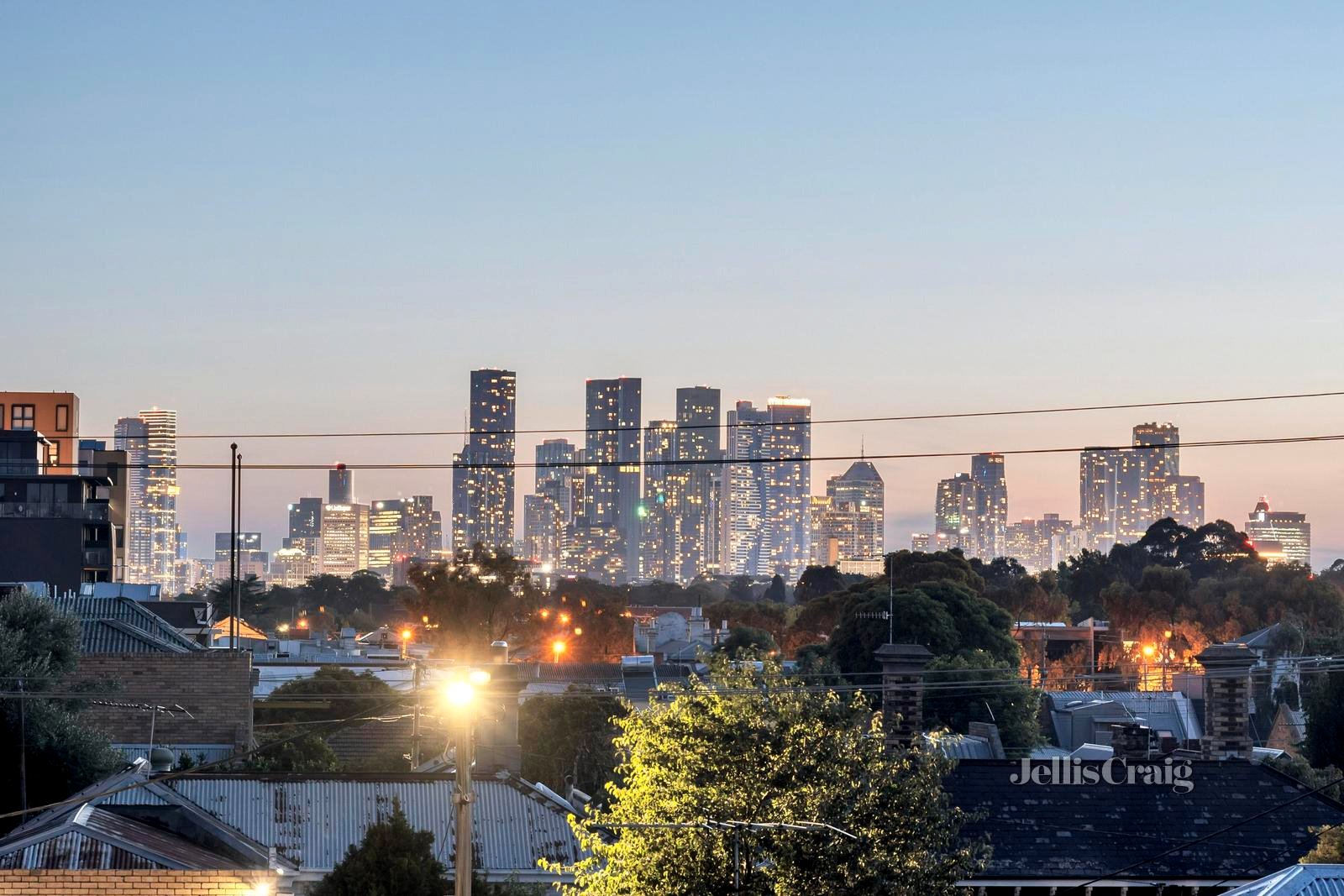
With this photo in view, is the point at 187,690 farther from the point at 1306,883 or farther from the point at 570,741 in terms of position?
the point at 1306,883

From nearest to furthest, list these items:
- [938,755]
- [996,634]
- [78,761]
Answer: [938,755] < [78,761] < [996,634]

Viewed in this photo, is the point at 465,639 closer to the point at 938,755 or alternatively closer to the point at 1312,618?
the point at 1312,618

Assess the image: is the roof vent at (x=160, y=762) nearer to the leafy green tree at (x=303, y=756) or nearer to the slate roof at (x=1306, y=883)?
the leafy green tree at (x=303, y=756)

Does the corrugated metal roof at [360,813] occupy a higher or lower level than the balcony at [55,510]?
lower

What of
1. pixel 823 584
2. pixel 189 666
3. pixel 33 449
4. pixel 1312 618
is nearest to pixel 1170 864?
pixel 189 666

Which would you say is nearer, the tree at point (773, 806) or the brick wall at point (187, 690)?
the tree at point (773, 806)

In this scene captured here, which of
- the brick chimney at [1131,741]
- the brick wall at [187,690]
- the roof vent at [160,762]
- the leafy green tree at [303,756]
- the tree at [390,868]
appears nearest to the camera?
the tree at [390,868]

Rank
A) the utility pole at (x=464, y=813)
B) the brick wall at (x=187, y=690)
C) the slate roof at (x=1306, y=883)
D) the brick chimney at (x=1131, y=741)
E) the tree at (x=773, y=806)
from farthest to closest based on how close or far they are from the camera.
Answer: the brick wall at (x=187, y=690) < the brick chimney at (x=1131, y=741) < the tree at (x=773, y=806) < the slate roof at (x=1306, y=883) < the utility pole at (x=464, y=813)
